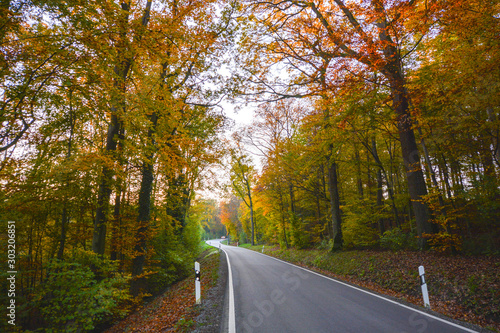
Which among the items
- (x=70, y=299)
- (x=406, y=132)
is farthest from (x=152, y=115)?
(x=406, y=132)

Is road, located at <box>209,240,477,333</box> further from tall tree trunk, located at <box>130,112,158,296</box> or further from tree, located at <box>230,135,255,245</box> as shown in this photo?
tree, located at <box>230,135,255,245</box>

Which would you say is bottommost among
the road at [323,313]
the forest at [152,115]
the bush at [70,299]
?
the road at [323,313]

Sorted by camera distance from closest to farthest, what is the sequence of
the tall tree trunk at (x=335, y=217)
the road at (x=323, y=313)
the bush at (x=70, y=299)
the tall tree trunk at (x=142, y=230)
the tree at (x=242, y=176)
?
the road at (x=323, y=313) → the bush at (x=70, y=299) → the tall tree trunk at (x=142, y=230) → the tall tree trunk at (x=335, y=217) → the tree at (x=242, y=176)

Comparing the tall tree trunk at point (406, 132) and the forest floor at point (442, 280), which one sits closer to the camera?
the forest floor at point (442, 280)

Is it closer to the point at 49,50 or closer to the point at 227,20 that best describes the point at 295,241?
the point at 227,20

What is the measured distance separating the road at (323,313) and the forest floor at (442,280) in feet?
2.91

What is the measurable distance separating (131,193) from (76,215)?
2677 millimetres

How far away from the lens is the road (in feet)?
13.2

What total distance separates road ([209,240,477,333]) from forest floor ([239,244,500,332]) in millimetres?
886

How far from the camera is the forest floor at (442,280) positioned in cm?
472

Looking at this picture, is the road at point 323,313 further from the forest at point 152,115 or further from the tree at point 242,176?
the tree at point 242,176

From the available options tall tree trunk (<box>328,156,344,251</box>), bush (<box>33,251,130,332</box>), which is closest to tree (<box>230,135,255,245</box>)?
tall tree trunk (<box>328,156,344,251</box>)

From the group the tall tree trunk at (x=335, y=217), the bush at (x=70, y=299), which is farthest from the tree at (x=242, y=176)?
the bush at (x=70, y=299)

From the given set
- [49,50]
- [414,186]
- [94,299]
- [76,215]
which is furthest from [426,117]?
[76,215]
